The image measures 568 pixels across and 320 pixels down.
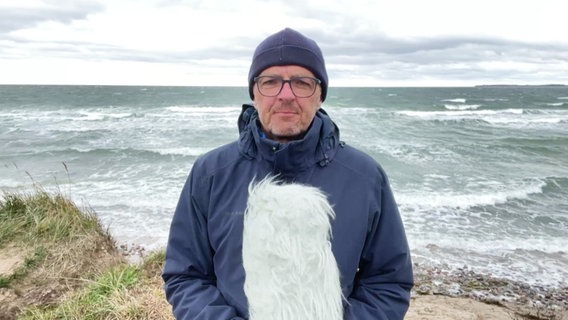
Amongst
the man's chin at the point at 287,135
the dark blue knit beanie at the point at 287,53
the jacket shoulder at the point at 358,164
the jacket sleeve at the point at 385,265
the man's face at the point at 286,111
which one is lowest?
the jacket sleeve at the point at 385,265

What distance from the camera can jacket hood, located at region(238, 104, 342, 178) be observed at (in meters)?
1.53

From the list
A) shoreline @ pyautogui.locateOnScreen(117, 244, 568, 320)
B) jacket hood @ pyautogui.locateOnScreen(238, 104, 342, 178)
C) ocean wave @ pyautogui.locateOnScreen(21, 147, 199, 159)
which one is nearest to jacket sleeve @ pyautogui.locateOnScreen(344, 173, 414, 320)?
jacket hood @ pyautogui.locateOnScreen(238, 104, 342, 178)

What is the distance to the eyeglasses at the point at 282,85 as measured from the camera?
1.65 metres

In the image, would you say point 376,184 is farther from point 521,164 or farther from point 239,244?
point 521,164

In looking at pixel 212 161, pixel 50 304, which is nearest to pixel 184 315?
pixel 212 161

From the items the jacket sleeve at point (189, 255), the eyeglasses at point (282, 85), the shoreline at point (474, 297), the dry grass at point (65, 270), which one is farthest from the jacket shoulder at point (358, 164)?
the shoreline at point (474, 297)

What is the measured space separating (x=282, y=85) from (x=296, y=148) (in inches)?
11.3

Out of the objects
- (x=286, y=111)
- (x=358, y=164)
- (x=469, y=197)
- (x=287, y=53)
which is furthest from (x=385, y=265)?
(x=469, y=197)

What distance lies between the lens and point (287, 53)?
166 centimetres

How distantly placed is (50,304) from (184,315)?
3.13m

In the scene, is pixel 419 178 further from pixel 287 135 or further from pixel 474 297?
pixel 287 135

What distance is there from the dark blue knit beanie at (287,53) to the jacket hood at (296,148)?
22 centimetres

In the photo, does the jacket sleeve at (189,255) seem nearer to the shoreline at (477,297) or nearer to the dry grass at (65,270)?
the dry grass at (65,270)

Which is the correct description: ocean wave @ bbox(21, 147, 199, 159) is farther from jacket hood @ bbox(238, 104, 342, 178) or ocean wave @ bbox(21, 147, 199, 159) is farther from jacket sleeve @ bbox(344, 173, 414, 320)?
jacket sleeve @ bbox(344, 173, 414, 320)
